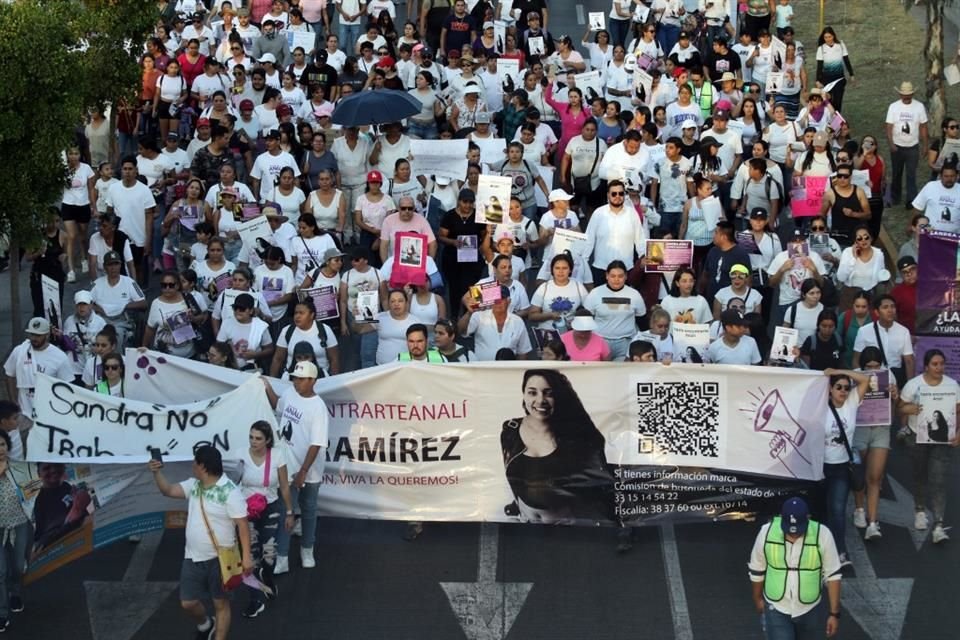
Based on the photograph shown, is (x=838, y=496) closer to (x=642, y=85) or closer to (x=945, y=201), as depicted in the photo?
(x=945, y=201)

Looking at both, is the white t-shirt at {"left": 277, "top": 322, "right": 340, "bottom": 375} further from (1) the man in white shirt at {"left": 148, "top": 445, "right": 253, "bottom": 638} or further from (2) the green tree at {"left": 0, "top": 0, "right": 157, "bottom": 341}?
(1) the man in white shirt at {"left": 148, "top": 445, "right": 253, "bottom": 638}

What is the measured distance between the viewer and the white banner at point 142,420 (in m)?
13.0

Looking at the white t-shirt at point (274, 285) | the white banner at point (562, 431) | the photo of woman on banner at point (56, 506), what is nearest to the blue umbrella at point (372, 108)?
the white t-shirt at point (274, 285)

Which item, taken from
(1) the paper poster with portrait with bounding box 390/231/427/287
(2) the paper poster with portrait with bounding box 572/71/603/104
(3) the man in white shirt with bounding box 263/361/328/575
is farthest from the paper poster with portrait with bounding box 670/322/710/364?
(2) the paper poster with portrait with bounding box 572/71/603/104

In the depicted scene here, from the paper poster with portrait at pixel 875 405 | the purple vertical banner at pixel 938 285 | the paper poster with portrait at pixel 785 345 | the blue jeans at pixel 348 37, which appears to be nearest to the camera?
the paper poster with portrait at pixel 875 405

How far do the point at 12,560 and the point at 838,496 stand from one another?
6.25 m

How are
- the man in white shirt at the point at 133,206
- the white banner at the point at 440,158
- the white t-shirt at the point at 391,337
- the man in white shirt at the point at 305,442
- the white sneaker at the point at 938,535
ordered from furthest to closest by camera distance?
the white banner at the point at 440,158 < the man in white shirt at the point at 133,206 < the white t-shirt at the point at 391,337 < the white sneaker at the point at 938,535 < the man in white shirt at the point at 305,442

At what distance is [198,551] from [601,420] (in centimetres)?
355

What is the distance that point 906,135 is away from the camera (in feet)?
68.5

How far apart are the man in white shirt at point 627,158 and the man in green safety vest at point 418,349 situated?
5.16m

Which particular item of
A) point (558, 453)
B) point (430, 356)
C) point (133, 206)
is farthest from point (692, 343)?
point (133, 206)

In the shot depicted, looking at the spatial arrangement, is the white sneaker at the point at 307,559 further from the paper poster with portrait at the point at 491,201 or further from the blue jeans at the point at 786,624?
the paper poster with portrait at the point at 491,201

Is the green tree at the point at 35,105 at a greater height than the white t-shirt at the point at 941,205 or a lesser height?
greater

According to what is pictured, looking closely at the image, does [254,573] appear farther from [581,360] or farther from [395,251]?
[395,251]
